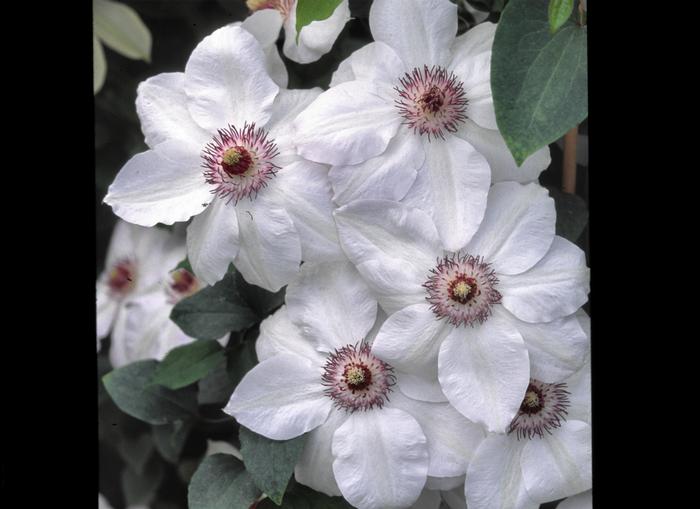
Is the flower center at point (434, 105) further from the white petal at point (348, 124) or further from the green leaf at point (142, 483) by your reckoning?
the green leaf at point (142, 483)

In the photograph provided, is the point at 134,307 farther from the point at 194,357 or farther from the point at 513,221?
the point at 513,221

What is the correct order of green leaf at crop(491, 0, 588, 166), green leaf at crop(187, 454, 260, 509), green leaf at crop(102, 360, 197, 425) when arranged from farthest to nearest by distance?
1. green leaf at crop(102, 360, 197, 425)
2. green leaf at crop(187, 454, 260, 509)
3. green leaf at crop(491, 0, 588, 166)

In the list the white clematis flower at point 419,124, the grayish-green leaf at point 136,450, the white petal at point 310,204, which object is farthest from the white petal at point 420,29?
the grayish-green leaf at point 136,450

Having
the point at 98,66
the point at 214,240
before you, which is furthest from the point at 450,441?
the point at 98,66

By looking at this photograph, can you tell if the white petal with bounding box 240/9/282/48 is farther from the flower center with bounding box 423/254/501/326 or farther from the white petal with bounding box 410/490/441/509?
the white petal with bounding box 410/490/441/509

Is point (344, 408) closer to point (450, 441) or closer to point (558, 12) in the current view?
point (450, 441)

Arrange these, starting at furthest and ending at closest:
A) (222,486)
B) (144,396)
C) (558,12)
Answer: (144,396) → (222,486) → (558,12)

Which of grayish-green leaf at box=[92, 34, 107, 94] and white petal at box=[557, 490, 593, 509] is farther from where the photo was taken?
grayish-green leaf at box=[92, 34, 107, 94]

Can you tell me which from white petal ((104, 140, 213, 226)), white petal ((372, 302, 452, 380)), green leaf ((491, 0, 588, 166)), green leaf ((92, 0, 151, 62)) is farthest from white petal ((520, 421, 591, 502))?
green leaf ((92, 0, 151, 62))
